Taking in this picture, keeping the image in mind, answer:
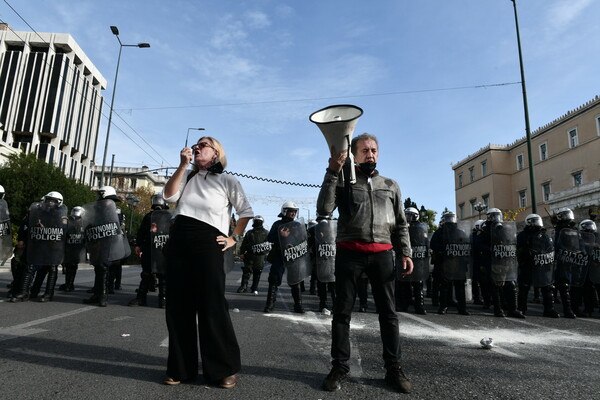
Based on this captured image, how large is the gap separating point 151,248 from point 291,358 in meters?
4.67

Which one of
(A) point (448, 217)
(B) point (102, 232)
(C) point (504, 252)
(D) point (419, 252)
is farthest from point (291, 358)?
(A) point (448, 217)

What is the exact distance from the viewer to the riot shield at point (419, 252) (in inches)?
308

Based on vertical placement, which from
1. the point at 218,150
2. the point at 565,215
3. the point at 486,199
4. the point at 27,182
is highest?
the point at 486,199

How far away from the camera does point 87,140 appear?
65875mm

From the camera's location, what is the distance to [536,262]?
7.88 metres

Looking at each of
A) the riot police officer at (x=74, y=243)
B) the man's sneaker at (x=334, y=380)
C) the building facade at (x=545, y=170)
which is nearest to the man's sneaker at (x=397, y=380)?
the man's sneaker at (x=334, y=380)

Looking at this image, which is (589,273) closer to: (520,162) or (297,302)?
(297,302)

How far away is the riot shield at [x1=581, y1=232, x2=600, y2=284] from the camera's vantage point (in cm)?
831

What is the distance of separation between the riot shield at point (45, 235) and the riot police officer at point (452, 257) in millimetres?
7083

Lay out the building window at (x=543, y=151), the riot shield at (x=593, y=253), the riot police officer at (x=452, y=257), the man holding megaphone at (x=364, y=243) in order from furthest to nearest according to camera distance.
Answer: the building window at (x=543, y=151) < the riot shield at (x=593, y=253) < the riot police officer at (x=452, y=257) < the man holding megaphone at (x=364, y=243)

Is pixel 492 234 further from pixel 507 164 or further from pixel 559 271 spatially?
pixel 507 164

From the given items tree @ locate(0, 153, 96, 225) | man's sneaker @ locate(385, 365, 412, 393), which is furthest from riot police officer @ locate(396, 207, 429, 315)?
tree @ locate(0, 153, 96, 225)

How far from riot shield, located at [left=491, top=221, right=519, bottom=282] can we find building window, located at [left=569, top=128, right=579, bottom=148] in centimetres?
4152

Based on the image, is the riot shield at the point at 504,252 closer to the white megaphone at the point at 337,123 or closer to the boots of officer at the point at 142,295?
the white megaphone at the point at 337,123
